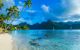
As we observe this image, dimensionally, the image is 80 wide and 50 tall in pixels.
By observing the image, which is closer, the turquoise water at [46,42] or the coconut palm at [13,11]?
the turquoise water at [46,42]

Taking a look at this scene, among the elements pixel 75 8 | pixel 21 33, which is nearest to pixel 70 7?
pixel 75 8

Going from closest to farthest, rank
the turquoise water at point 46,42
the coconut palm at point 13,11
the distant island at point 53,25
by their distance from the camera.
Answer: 1. the turquoise water at point 46,42
2. the distant island at point 53,25
3. the coconut palm at point 13,11

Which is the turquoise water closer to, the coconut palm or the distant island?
the distant island

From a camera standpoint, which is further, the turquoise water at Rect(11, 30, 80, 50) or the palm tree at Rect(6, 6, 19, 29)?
the palm tree at Rect(6, 6, 19, 29)

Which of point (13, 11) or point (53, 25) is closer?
point (53, 25)

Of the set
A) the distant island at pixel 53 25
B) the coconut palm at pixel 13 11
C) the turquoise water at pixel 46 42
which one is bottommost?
the turquoise water at pixel 46 42

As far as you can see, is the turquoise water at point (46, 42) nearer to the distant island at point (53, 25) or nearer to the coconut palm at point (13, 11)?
the distant island at point (53, 25)

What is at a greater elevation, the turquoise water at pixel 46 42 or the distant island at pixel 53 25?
the distant island at pixel 53 25

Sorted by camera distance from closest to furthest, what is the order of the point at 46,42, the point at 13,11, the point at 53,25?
the point at 46,42 < the point at 53,25 < the point at 13,11

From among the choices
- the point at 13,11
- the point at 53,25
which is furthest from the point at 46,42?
the point at 13,11

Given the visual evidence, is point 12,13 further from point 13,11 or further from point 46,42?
point 46,42

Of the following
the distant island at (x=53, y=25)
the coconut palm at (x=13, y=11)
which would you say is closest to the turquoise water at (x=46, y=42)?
the distant island at (x=53, y=25)

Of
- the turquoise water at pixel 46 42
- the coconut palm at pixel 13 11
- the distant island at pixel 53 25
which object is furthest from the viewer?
the coconut palm at pixel 13 11

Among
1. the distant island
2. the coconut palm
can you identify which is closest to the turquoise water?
the distant island
